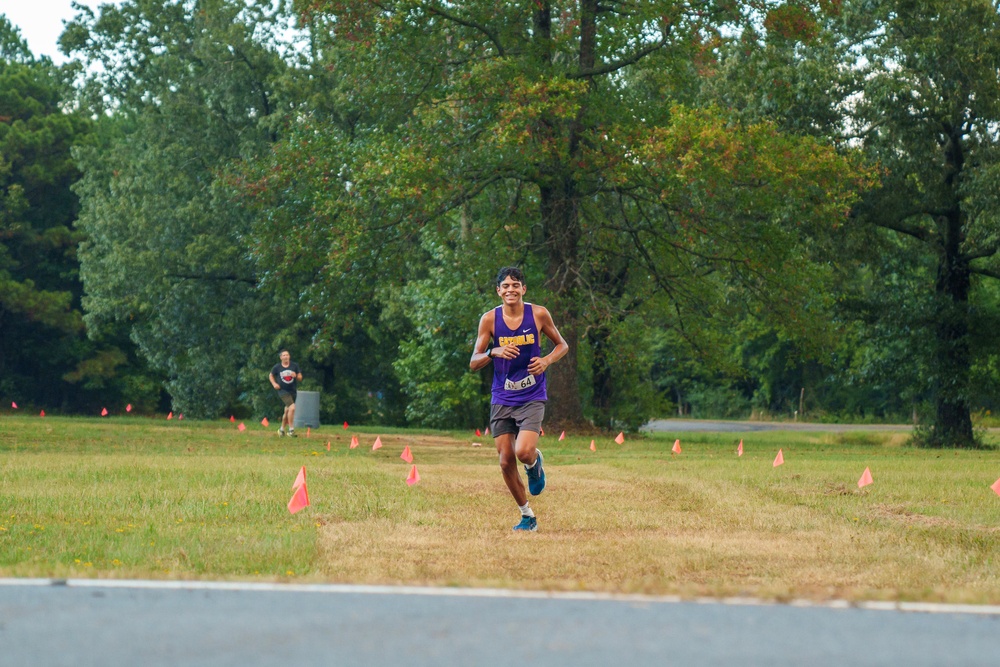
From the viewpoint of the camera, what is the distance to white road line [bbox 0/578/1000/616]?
630 centimetres

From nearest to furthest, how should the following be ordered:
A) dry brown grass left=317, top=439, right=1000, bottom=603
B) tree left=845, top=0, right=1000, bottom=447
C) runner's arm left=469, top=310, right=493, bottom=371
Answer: dry brown grass left=317, top=439, right=1000, bottom=603, runner's arm left=469, top=310, right=493, bottom=371, tree left=845, top=0, right=1000, bottom=447

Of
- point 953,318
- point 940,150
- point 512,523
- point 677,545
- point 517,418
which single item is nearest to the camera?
point 677,545

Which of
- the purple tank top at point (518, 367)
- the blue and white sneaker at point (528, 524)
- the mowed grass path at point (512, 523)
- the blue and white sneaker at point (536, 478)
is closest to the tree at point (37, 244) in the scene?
the mowed grass path at point (512, 523)

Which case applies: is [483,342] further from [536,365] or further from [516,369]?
[536,365]

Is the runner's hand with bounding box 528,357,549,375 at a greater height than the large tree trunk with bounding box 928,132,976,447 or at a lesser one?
lesser

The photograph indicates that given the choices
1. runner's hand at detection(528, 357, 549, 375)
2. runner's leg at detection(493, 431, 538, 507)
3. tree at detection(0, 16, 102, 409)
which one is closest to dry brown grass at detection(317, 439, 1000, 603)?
runner's leg at detection(493, 431, 538, 507)

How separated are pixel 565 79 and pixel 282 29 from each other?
22.7 metres

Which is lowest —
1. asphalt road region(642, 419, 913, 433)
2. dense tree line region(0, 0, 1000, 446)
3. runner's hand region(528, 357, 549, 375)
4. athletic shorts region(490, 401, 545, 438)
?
asphalt road region(642, 419, 913, 433)

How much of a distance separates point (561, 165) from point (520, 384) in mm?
19136

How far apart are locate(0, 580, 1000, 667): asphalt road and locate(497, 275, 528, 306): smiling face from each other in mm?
4177

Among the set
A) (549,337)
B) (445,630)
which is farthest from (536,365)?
(445,630)

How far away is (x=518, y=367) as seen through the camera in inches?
424

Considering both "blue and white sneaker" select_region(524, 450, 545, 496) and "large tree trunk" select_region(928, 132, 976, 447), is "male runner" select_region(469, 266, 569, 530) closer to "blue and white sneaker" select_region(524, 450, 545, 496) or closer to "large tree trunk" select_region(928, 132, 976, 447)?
"blue and white sneaker" select_region(524, 450, 545, 496)

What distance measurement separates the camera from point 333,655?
5.06 metres
